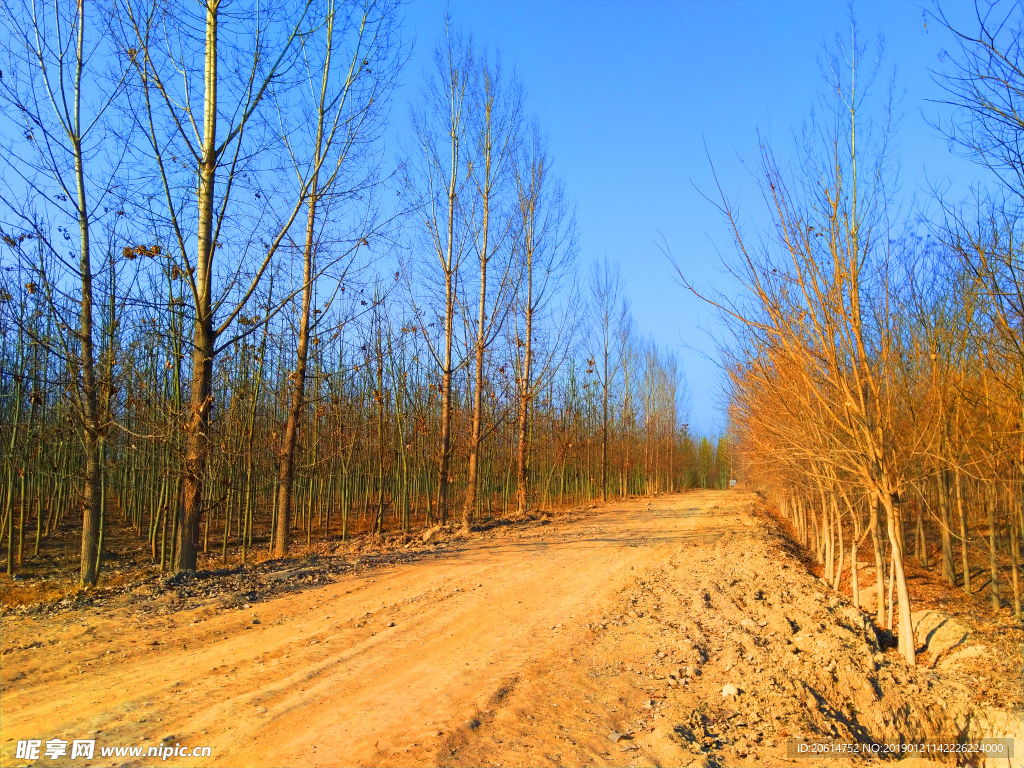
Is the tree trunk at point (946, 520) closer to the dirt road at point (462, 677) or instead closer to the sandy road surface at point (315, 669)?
the dirt road at point (462, 677)

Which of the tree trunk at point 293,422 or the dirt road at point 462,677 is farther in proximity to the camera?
the tree trunk at point 293,422

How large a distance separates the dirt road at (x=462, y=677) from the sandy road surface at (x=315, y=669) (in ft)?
0.06

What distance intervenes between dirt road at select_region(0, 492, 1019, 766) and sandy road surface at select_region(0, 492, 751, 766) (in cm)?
2

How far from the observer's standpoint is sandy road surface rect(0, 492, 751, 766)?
3.64 m

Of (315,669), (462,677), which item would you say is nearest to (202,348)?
(315,669)

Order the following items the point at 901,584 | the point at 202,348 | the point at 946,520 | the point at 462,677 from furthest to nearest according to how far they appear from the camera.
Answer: the point at 946,520 < the point at 202,348 < the point at 901,584 < the point at 462,677

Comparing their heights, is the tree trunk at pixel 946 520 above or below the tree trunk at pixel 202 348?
below

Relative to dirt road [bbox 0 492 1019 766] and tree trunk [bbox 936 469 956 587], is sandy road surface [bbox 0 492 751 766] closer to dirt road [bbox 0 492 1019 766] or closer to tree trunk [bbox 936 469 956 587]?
dirt road [bbox 0 492 1019 766]

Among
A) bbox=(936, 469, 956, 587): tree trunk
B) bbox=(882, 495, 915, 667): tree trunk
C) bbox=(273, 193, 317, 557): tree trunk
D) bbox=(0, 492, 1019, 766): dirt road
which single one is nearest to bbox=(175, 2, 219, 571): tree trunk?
bbox=(0, 492, 1019, 766): dirt road

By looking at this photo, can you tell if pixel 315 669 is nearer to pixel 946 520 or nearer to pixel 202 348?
pixel 202 348

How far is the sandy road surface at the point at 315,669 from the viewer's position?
3637 millimetres

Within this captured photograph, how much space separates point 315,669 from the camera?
4.83 metres

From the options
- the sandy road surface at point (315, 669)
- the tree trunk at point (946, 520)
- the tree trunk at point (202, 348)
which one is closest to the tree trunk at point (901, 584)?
Answer: the sandy road surface at point (315, 669)

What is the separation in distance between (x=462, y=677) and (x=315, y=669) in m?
1.16
